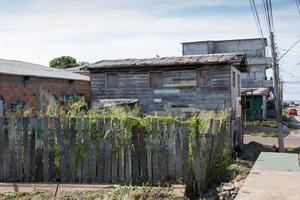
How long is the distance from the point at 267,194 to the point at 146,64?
56.9 ft

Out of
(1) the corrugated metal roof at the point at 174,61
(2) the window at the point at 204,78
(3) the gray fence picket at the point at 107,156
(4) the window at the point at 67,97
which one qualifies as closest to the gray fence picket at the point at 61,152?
(3) the gray fence picket at the point at 107,156

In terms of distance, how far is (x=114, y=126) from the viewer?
7.65 m

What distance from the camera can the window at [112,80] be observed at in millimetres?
23047

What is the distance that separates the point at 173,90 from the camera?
22.1 m

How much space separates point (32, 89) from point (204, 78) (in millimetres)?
9436

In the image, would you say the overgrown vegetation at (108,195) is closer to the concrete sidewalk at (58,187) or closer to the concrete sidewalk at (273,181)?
the concrete sidewalk at (58,187)

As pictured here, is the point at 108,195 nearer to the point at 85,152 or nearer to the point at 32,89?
the point at 85,152

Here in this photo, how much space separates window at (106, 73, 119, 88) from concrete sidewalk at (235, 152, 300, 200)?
51.5ft

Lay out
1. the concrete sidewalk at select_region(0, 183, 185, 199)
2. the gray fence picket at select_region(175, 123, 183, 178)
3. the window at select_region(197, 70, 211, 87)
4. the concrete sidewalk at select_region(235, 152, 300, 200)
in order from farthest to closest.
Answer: the window at select_region(197, 70, 211, 87), the gray fence picket at select_region(175, 123, 183, 178), the concrete sidewalk at select_region(0, 183, 185, 199), the concrete sidewalk at select_region(235, 152, 300, 200)

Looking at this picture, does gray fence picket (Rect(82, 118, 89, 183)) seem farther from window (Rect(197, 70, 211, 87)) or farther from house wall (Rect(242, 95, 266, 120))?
house wall (Rect(242, 95, 266, 120))

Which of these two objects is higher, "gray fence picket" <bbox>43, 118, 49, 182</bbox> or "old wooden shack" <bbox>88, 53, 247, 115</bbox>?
"old wooden shack" <bbox>88, 53, 247, 115</bbox>

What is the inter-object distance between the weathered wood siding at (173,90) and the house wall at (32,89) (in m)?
2.66

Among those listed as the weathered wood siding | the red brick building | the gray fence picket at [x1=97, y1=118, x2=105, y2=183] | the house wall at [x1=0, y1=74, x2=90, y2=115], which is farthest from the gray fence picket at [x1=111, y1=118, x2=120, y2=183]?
the weathered wood siding

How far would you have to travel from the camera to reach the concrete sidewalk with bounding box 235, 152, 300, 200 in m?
5.04
